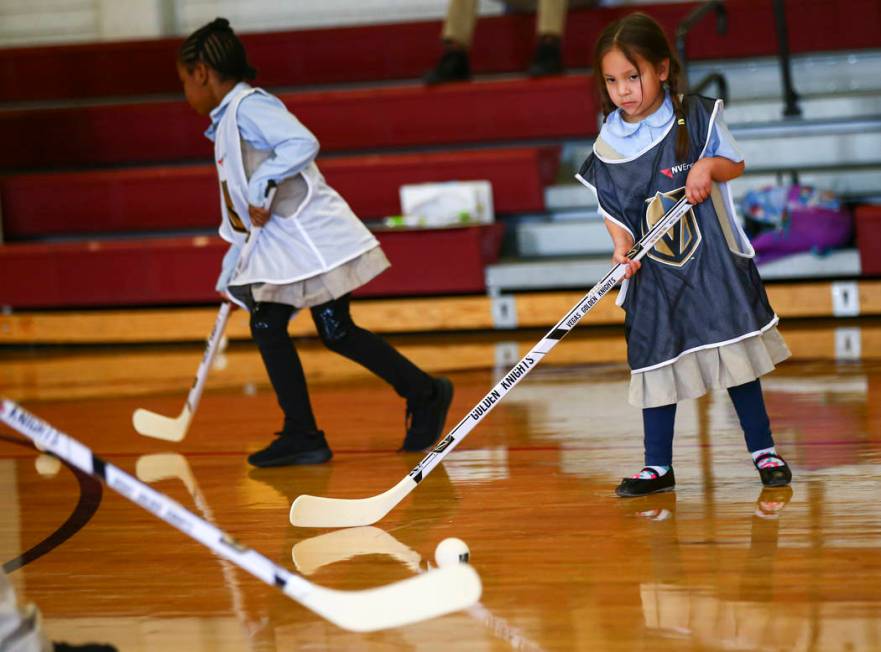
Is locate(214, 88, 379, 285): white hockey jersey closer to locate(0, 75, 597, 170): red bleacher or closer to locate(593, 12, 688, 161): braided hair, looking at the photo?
locate(593, 12, 688, 161): braided hair

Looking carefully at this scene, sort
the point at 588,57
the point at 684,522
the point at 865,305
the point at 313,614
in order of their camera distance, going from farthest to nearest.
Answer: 1. the point at 588,57
2. the point at 865,305
3. the point at 684,522
4. the point at 313,614

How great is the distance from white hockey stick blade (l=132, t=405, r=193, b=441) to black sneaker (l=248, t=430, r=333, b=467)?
0.36 meters

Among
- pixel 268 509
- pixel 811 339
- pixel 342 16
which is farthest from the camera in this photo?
pixel 342 16

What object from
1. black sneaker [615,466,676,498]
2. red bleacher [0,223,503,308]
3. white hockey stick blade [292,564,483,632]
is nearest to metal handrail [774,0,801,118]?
red bleacher [0,223,503,308]

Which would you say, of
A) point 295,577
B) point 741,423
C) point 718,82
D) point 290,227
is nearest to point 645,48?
point 741,423

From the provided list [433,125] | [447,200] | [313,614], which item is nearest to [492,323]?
[447,200]

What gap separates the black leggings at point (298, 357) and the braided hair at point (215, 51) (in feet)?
1.71

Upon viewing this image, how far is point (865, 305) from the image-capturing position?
4.26m

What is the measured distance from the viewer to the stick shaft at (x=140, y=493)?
1.40 metres

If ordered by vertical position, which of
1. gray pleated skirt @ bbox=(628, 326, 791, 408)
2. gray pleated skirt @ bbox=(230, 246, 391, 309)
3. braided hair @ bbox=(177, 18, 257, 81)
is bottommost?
gray pleated skirt @ bbox=(628, 326, 791, 408)

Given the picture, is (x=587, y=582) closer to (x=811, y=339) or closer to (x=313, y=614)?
(x=313, y=614)

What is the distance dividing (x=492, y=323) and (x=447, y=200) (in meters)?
0.55

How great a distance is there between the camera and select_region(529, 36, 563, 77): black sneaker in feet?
17.4

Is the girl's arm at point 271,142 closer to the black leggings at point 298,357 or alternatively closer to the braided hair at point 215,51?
the braided hair at point 215,51
